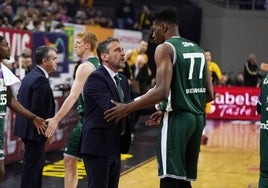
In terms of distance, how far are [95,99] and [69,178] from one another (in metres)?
2.08

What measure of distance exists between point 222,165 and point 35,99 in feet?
15.4

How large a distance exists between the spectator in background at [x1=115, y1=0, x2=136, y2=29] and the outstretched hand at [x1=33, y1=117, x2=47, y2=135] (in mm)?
17352

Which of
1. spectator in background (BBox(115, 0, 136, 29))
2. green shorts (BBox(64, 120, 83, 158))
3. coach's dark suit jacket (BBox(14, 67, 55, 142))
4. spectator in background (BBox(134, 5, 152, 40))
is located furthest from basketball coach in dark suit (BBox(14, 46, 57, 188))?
spectator in background (BBox(115, 0, 136, 29))

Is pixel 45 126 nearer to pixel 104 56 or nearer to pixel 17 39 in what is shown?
pixel 104 56

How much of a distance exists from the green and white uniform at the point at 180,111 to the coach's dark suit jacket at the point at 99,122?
1.42 feet

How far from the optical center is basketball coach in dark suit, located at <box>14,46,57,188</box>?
681 centimetres

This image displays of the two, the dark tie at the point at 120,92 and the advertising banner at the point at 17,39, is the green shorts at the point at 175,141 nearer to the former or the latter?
the dark tie at the point at 120,92

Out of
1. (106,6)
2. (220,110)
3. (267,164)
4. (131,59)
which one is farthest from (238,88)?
(267,164)

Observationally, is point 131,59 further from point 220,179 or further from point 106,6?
point 106,6

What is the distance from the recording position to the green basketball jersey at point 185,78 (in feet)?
16.7

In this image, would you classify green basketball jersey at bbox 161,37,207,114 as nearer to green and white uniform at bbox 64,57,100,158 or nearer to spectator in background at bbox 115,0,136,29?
green and white uniform at bbox 64,57,100,158

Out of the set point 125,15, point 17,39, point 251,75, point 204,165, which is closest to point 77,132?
point 204,165

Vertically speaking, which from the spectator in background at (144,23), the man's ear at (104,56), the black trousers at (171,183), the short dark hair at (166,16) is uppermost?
the short dark hair at (166,16)

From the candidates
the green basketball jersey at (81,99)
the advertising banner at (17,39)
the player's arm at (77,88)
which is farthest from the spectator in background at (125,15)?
the player's arm at (77,88)
